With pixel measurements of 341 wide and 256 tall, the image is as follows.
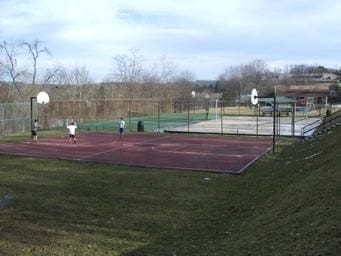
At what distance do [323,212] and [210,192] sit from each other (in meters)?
8.09

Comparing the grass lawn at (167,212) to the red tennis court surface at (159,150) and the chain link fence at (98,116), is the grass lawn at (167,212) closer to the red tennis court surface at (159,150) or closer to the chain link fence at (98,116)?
the red tennis court surface at (159,150)

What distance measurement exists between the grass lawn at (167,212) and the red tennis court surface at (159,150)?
9.55ft

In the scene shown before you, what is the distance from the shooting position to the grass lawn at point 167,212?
7.91 m

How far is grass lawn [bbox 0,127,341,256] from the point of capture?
7.91 meters

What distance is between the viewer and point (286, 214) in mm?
9430

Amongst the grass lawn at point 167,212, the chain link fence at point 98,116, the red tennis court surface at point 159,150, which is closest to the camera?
the grass lawn at point 167,212

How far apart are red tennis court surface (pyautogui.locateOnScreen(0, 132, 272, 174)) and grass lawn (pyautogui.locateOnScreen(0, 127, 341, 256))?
2.91 metres

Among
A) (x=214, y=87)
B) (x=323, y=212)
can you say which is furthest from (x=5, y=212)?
(x=214, y=87)

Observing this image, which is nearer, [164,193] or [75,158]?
[164,193]

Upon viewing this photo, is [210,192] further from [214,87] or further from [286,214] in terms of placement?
[214,87]

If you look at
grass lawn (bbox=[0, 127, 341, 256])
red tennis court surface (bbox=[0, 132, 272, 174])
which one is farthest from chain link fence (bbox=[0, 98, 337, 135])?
grass lawn (bbox=[0, 127, 341, 256])

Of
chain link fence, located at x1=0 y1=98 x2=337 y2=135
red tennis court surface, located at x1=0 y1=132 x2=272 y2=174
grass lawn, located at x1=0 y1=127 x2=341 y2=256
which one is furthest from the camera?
chain link fence, located at x1=0 y1=98 x2=337 y2=135

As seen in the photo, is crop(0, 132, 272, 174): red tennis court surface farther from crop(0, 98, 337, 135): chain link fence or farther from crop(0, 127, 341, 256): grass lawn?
crop(0, 98, 337, 135): chain link fence

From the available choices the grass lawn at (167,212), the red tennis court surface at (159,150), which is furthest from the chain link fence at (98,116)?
the grass lawn at (167,212)
